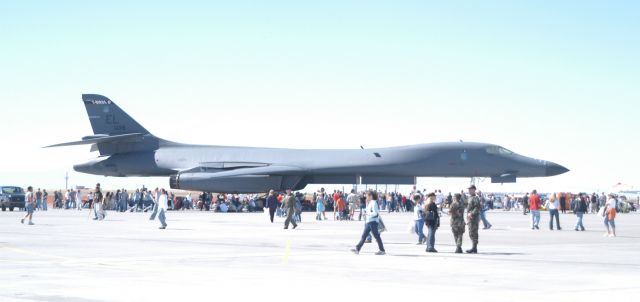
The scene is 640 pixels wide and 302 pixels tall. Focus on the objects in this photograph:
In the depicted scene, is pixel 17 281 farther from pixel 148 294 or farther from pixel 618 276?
pixel 618 276

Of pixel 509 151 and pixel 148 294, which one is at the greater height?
pixel 509 151

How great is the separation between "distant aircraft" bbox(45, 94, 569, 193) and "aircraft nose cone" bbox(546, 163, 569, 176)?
0.06 metres

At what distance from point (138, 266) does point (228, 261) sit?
1915 millimetres

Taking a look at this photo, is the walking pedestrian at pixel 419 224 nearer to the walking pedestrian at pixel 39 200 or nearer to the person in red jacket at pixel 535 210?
the person in red jacket at pixel 535 210

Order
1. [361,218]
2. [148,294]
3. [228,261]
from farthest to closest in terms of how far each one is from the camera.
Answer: [361,218], [228,261], [148,294]

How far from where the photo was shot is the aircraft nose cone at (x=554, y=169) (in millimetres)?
54000

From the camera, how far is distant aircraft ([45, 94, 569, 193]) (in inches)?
2087

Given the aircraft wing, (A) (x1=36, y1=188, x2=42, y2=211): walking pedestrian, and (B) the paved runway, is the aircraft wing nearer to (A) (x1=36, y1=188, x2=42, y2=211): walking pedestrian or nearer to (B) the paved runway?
(A) (x1=36, y1=188, x2=42, y2=211): walking pedestrian

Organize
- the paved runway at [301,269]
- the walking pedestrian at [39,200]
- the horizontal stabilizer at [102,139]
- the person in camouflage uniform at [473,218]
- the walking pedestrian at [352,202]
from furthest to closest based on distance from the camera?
the horizontal stabilizer at [102,139]
the walking pedestrian at [39,200]
the walking pedestrian at [352,202]
the person in camouflage uniform at [473,218]
the paved runway at [301,269]

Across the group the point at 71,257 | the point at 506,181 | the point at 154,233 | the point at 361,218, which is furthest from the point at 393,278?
the point at 506,181

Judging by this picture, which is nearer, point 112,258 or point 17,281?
point 17,281

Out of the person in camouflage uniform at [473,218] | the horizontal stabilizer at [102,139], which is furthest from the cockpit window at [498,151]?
the person in camouflage uniform at [473,218]

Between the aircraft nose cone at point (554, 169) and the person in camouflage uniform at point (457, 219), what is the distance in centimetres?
3426

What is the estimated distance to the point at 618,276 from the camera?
1461 centimetres
